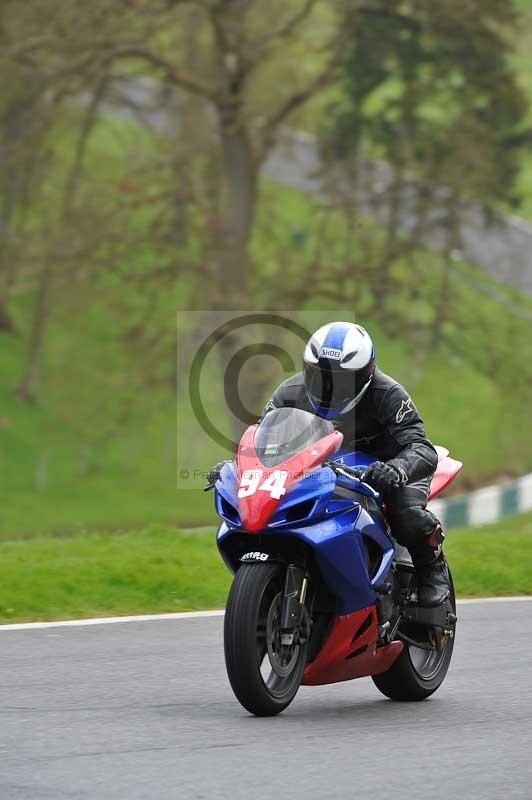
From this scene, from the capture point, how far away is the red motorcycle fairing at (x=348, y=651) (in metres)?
6.53

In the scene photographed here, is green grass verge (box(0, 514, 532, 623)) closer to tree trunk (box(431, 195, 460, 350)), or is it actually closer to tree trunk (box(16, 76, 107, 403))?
tree trunk (box(431, 195, 460, 350))

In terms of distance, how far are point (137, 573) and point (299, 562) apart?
4021mm

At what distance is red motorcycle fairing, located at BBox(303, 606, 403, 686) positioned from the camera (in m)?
6.53

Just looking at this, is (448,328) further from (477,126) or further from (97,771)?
(97,771)

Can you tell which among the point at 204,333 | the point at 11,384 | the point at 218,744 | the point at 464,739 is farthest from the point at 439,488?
the point at 11,384

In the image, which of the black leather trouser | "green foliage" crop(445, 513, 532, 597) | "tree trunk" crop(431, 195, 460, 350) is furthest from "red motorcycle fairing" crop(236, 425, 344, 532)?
"tree trunk" crop(431, 195, 460, 350)

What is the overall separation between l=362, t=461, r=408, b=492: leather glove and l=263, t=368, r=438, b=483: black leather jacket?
204 mm

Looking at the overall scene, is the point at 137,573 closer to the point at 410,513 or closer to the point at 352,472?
the point at 410,513

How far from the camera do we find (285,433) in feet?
21.2

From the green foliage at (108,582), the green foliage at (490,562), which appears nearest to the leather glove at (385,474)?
the green foliage at (108,582)

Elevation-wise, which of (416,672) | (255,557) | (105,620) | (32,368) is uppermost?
(255,557)

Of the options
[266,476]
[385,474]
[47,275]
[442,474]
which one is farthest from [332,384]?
[47,275]

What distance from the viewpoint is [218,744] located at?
575 cm

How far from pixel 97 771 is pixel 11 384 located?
31.0 m
